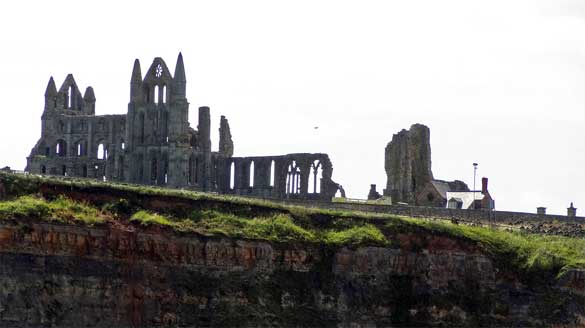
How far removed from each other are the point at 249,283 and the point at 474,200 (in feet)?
115

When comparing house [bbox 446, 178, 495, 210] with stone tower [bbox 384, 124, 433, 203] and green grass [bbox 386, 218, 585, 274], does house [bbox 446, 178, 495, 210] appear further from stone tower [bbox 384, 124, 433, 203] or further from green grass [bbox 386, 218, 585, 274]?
green grass [bbox 386, 218, 585, 274]

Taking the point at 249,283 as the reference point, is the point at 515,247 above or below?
above

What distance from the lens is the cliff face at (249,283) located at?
6781 centimetres

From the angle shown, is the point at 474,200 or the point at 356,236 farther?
the point at 474,200

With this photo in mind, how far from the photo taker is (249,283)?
238ft

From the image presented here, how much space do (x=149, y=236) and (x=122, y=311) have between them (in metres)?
4.58

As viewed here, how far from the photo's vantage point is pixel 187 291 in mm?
70625

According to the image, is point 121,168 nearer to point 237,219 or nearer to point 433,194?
point 433,194

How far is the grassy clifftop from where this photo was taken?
72.1 meters

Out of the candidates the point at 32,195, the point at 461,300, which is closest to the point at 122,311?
the point at 32,195

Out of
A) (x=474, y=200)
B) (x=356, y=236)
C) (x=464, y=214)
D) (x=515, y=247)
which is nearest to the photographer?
(x=356, y=236)

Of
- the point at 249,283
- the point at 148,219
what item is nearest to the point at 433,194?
the point at 249,283

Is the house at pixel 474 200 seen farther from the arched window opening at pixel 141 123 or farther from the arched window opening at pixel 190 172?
the arched window opening at pixel 141 123

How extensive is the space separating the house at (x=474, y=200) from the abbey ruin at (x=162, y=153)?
16.0 m
